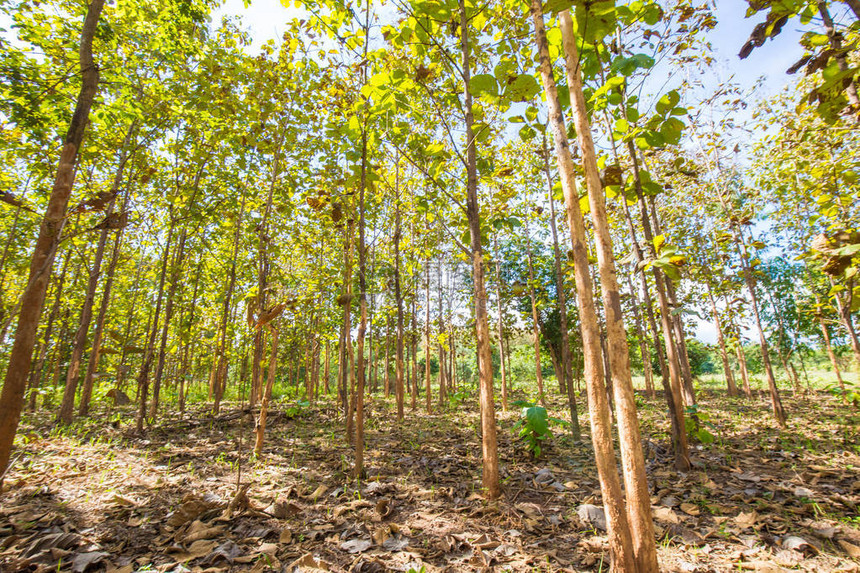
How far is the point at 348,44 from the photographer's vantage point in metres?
4.70

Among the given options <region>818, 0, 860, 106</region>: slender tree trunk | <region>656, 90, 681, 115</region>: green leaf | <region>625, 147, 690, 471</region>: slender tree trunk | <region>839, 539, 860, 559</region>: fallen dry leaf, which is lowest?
<region>839, 539, 860, 559</region>: fallen dry leaf

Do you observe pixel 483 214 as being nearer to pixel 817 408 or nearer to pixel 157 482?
pixel 157 482

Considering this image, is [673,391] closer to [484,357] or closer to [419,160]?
[484,357]

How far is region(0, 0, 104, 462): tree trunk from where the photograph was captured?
3004 mm

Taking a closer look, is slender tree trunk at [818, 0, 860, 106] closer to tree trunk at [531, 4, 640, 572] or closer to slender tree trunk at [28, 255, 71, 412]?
tree trunk at [531, 4, 640, 572]

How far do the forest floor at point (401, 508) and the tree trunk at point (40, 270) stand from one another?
3.49ft

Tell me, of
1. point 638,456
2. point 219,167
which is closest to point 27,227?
point 219,167

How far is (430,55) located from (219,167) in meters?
5.94

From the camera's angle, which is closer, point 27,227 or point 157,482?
point 157,482

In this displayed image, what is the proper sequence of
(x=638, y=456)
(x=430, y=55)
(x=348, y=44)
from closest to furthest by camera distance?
1. (x=638, y=456)
2. (x=430, y=55)
3. (x=348, y=44)

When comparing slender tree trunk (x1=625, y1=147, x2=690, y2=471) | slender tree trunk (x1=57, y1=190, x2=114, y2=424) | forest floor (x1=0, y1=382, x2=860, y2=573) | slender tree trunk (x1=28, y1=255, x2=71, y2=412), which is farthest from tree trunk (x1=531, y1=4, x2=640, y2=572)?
slender tree trunk (x1=28, y1=255, x2=71, y2=412)

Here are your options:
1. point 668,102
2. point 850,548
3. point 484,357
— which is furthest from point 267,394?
point 850,548

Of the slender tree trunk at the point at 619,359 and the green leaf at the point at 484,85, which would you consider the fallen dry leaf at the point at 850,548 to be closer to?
the slender tree trunk at the point at 619,359

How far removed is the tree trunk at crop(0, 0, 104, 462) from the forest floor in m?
1.06
